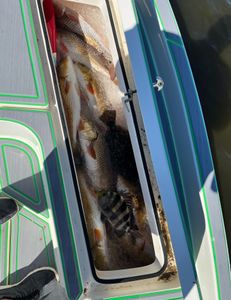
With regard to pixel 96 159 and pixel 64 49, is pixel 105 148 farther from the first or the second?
pixel 64 49

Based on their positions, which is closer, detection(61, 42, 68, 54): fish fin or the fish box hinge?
the fish box hinge

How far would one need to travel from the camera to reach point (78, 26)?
3008mm

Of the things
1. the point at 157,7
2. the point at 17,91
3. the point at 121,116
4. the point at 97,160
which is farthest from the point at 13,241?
the point at 157,7

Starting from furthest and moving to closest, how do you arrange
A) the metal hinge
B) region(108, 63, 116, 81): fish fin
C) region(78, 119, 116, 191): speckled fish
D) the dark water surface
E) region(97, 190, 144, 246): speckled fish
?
region(108, 63, 116, 81): fish fin
region(78, 119, 116, 191): speckled fish
region(97, 190, 144, 246): speckled fish
the dark water surface
the metal hinge

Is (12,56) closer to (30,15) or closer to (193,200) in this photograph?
(30,15)

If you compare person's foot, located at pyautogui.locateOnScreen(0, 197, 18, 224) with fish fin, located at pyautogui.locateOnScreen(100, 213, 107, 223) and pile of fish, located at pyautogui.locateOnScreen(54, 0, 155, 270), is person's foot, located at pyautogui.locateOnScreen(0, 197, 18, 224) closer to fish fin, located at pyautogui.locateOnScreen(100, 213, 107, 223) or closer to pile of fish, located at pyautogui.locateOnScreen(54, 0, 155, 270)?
pile of fish, located at pyautogui.locateOnScreen(54, 0, 155, 270)

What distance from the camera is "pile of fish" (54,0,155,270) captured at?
2.58 m

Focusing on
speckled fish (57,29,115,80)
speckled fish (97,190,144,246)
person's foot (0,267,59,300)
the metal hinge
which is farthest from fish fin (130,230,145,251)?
speckled fish (57,29,115,80)

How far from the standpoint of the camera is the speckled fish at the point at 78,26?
115 inches

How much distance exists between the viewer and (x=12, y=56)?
238 cm

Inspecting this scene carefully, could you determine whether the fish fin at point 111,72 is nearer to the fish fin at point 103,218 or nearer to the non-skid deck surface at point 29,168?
the non-skid deck surface at point 29,168

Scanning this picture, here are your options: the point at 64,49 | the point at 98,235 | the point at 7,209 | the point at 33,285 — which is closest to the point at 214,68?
the point at 64,49

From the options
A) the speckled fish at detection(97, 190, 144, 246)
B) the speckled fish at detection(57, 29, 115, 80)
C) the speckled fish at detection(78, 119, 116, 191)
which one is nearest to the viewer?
the speckled fish at detection(97, 190, 144, 246)

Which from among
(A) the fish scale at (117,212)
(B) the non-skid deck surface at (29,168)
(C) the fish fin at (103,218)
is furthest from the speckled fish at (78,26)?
(C) the fish fin at (103,218)
